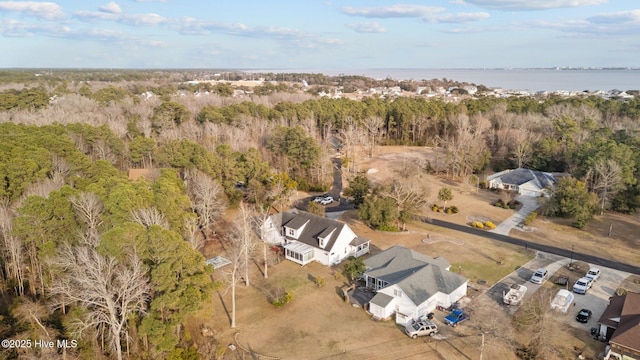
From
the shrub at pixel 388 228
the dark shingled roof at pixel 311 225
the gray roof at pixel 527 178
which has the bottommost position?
the shrub at pixel 388 228

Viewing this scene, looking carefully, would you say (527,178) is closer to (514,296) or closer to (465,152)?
(465,152)

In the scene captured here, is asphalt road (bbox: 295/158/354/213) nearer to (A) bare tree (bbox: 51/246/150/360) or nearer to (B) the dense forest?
(B) the dense forest

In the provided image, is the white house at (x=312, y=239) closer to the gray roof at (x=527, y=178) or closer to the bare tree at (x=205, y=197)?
→ the bare tree at (x=205, y=197)

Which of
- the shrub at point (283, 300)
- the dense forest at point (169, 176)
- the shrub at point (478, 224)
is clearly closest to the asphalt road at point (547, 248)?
the shrub at point (478, 224)

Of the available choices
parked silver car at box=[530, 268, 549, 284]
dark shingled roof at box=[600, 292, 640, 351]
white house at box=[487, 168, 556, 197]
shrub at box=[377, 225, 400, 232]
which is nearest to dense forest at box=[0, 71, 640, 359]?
shrub at box=[377, 225, 400, 232]

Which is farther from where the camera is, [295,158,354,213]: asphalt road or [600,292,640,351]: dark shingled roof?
[295,158,354,213]: asphalt road
